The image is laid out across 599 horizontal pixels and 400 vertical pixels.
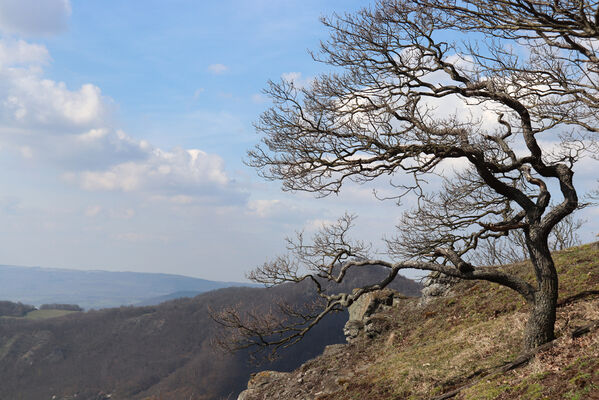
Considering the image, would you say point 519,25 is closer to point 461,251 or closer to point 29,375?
point 461,251

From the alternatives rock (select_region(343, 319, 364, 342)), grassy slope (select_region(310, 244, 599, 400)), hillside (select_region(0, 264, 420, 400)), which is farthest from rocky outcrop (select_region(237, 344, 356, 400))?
hillside (select_region(0, 264, 420, 400))

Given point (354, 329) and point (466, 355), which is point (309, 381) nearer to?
point (354, 329)

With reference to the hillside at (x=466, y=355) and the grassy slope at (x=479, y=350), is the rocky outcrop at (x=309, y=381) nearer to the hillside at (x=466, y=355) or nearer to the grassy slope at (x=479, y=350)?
the hillside at (x=466, y=355)

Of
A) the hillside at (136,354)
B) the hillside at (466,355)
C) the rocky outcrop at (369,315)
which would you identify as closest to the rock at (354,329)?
the rocky outcrop at (369,315)

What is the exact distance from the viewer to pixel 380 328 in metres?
21.3

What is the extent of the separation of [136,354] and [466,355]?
18677cm

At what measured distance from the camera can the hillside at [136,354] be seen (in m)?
148

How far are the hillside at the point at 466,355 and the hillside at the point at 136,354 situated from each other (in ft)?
355

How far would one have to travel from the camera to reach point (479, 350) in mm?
12961

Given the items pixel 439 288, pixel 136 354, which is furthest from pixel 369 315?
pixel 136 354

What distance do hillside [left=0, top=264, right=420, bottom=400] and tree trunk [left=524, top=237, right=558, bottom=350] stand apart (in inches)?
4646

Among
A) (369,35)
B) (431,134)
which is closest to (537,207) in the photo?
(431,134)

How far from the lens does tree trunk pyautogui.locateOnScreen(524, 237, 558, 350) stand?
10.8 m

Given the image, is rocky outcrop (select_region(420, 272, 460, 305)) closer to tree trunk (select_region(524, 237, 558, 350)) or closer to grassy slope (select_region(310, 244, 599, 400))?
grassy slope (select_region(310, 244, 599, 400))
